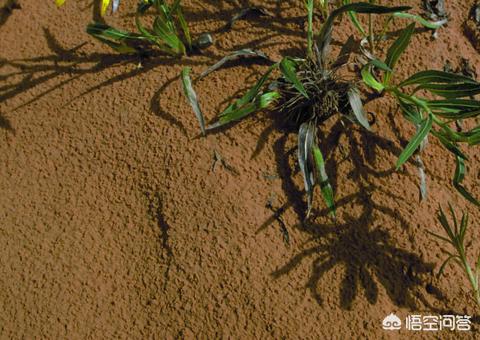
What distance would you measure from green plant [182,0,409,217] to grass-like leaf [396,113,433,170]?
0.17m

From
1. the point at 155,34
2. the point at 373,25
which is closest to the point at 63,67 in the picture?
the point at 155,34

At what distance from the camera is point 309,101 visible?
190cm

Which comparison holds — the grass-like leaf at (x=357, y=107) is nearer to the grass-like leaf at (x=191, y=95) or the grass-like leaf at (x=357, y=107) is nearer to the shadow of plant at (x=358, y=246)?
the shadow of plant at (x=358, y=246)

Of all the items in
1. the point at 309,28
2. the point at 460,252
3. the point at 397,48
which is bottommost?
the point at 460,252

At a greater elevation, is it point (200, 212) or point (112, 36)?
point (112, 36)

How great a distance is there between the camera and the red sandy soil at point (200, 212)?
5.69 ft

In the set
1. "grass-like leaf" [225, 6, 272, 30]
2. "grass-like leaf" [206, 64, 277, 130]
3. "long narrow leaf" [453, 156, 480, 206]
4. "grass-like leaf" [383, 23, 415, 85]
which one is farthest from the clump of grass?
"long narrow leaf" [453, 156, 480, 206]

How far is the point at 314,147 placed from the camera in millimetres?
1812

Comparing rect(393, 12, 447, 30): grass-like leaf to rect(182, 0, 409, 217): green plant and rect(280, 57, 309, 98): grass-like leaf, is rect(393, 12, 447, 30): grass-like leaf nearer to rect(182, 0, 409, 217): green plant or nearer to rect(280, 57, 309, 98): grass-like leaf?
rect(182, 0, 409, 217): green plant

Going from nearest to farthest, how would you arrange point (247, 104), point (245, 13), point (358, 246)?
point (358, 246) → point (247, 104) → point (245, 13)

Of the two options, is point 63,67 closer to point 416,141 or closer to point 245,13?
point 245,13

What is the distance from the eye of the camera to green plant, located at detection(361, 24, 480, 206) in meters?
1.71

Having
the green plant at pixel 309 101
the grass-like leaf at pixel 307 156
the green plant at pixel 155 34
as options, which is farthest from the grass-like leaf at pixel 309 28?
the green plant at pixel 155 34

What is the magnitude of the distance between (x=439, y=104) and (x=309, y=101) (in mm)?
444
